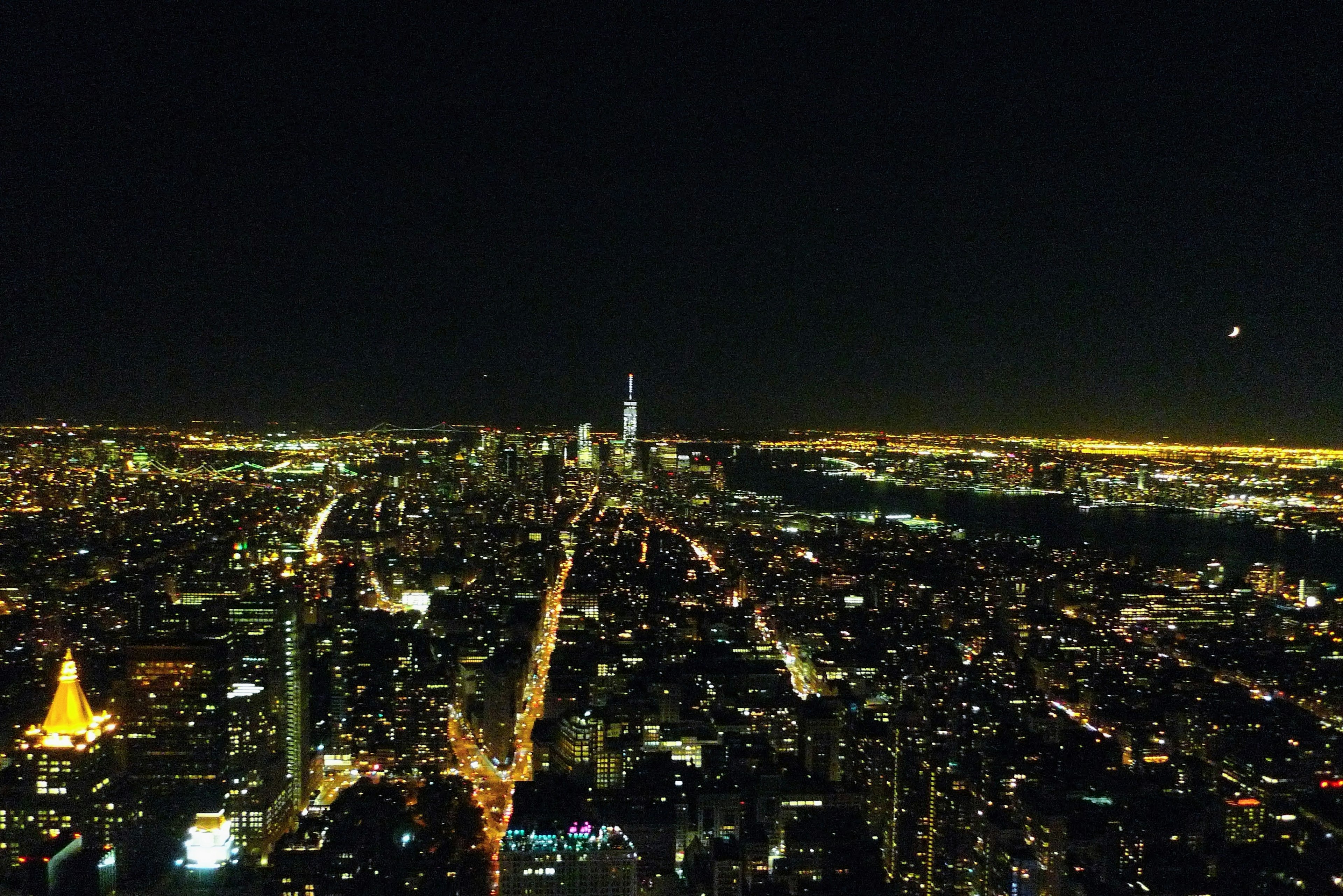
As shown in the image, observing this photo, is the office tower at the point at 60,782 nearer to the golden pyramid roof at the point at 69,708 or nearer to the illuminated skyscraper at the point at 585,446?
the golden pyramid roof at the point at 69,708

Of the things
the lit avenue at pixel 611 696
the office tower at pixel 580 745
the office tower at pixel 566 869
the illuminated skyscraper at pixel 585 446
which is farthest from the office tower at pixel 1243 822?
the illuminated skyscraper at pixel 585 446

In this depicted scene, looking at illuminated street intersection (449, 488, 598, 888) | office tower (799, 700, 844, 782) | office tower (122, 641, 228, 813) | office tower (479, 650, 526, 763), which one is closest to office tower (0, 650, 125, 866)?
office tower (122, 641, 228, 813)

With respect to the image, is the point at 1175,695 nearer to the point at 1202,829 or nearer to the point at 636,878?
the point at 1202,829

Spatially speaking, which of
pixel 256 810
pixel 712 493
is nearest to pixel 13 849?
pixel 256 810

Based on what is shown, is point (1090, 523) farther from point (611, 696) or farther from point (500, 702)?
point (500, 702)

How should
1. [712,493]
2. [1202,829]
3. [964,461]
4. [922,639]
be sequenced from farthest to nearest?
[712,493] < [964,461] < [922,639] < [1202,829]

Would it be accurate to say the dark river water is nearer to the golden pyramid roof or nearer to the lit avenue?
the lit avenue

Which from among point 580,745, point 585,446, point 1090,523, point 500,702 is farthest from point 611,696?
point 585,446
